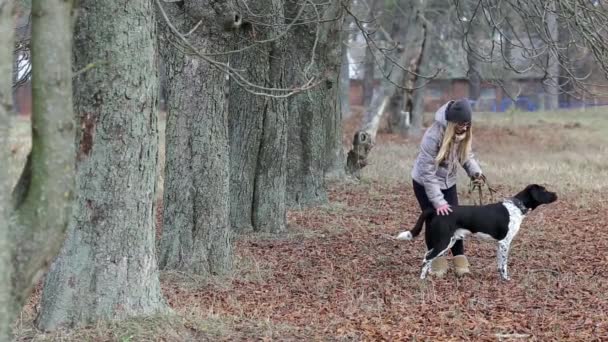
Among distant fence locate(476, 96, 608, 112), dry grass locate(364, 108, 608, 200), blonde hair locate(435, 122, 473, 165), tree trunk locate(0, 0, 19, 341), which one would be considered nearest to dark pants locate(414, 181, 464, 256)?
blonde hair locate(435, 122, 473, 165)

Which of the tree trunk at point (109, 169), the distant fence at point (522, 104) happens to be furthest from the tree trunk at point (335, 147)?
the distant fence at point (522, 104)

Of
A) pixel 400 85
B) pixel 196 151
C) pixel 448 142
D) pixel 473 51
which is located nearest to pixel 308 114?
pixel 473 51

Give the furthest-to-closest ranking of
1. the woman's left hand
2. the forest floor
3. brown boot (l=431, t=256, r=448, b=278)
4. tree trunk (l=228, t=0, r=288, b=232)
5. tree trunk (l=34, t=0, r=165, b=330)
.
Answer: tree trunk (l=228, t=0, r=288, b=232) < brown boot (l=431, t=256, r=448, b=278) < the woman's left hand < the forest floor < tree trunk (l=34, t=0, r=165, b=330)

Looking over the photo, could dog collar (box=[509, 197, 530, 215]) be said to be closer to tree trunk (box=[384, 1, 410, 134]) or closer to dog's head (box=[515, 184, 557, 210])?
dog's head (box=[515, 184, 557, 210])

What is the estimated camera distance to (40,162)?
13.0ft

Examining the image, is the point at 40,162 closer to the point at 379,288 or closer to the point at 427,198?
the point at 379,288

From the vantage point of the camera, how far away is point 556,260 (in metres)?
9.75

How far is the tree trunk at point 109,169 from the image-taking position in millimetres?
5730

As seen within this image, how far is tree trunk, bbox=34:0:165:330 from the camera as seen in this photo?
18.8ft

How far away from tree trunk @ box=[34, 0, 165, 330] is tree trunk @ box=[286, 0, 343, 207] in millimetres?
7168

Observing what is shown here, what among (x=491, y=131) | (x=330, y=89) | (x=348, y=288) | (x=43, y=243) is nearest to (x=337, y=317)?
(x=348, y=288)

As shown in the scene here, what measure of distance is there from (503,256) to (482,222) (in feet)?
1.43

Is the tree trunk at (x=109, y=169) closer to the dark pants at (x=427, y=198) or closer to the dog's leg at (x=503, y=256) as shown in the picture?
the dark pants at (x=427, y=198)

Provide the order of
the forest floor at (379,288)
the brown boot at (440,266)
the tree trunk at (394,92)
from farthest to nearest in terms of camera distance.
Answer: the tree trunk at (394,92) < the brown boot at (440,266) < the forest floor at (379,288)
